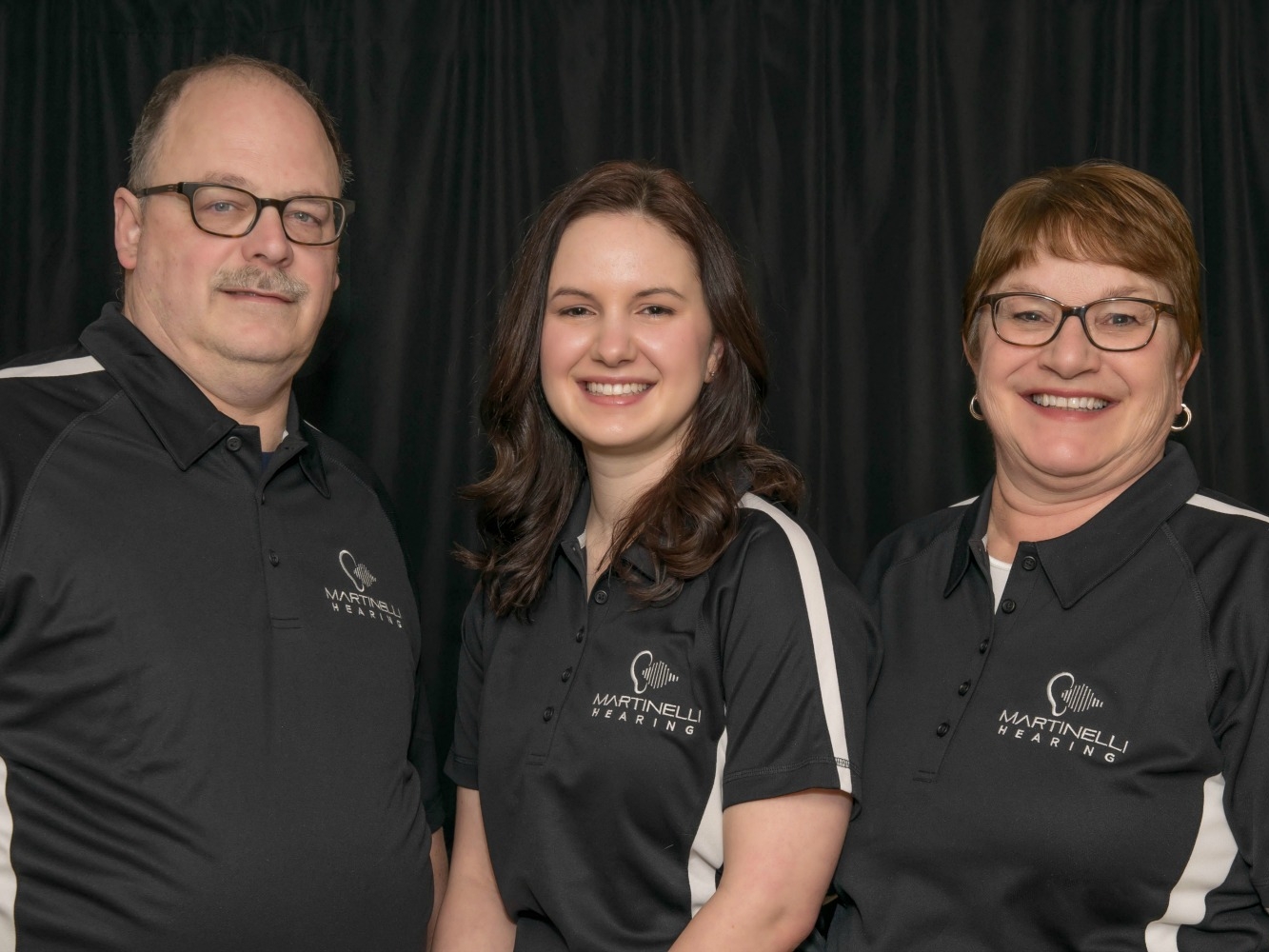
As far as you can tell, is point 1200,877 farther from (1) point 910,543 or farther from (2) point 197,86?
(2) point 197,86

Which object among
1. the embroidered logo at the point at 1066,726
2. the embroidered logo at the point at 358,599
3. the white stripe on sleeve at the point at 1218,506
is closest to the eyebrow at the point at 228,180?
the embroidered logo at the point at 358,599

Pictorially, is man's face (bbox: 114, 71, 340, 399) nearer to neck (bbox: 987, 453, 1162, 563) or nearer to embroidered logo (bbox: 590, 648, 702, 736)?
embroidered logo (bbox: 590, 648, 702, 736)

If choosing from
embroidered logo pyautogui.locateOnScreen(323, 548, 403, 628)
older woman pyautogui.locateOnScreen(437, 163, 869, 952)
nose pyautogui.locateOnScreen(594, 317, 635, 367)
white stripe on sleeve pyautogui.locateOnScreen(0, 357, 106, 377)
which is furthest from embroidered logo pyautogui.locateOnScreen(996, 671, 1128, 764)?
white stripe on sleeve pyautogui.locateOnScreen(0, 357, 106, 377)

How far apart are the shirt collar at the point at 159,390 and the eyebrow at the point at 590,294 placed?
1.88 ft

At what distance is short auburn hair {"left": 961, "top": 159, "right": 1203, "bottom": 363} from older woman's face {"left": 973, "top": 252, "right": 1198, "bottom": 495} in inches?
0.7

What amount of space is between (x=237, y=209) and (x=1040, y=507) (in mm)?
1417

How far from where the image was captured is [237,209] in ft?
7.11

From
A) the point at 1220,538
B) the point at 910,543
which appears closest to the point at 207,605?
the point at 910,543

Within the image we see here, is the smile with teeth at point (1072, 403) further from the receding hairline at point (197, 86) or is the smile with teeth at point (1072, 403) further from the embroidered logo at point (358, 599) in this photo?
the receding hairline at point (197, 86)

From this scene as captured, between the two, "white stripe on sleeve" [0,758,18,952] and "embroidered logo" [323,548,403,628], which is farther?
"embroidered logo" [323,548,403,628]

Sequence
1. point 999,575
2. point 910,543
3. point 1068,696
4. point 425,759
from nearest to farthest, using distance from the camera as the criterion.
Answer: point 1068,696 < point 999,575 < point 910,543 < point 425,759

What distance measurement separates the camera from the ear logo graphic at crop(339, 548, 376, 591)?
2.24 metres

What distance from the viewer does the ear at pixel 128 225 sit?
220cm

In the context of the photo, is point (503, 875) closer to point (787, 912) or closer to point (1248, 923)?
point (787, 912)
